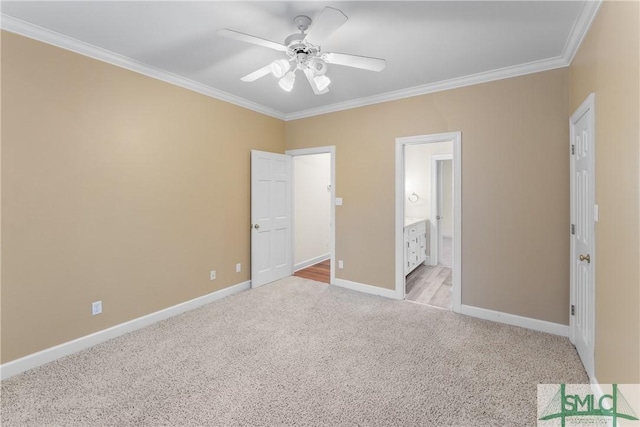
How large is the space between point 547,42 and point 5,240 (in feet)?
14.8

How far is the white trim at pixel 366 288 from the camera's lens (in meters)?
3.76

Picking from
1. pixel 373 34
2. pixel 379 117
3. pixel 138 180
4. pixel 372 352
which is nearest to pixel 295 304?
pixel 372 352

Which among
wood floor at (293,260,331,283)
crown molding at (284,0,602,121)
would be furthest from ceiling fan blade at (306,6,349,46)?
wood floor at (293,260,331,283)

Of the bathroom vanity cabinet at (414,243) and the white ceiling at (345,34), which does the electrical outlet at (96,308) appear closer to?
the white ceiling at (345,34)

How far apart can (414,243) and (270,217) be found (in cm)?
242

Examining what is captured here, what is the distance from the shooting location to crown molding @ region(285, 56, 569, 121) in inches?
107

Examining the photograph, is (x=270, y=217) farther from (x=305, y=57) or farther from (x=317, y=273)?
(x=305, y=57)

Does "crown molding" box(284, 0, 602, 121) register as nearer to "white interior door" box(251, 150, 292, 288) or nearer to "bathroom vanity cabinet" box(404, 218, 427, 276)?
"white interior door" box(251, 150, 292, 288)

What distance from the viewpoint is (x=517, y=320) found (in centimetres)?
292

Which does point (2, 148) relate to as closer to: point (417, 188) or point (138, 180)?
point (138, 180)

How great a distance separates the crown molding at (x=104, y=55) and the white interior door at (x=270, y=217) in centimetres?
88

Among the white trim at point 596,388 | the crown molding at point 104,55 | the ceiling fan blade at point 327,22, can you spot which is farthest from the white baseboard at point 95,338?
the white trim at point 596,388

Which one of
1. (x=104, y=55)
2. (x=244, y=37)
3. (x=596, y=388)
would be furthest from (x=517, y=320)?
(x=104, y=55)

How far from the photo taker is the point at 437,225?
17.7 ft
